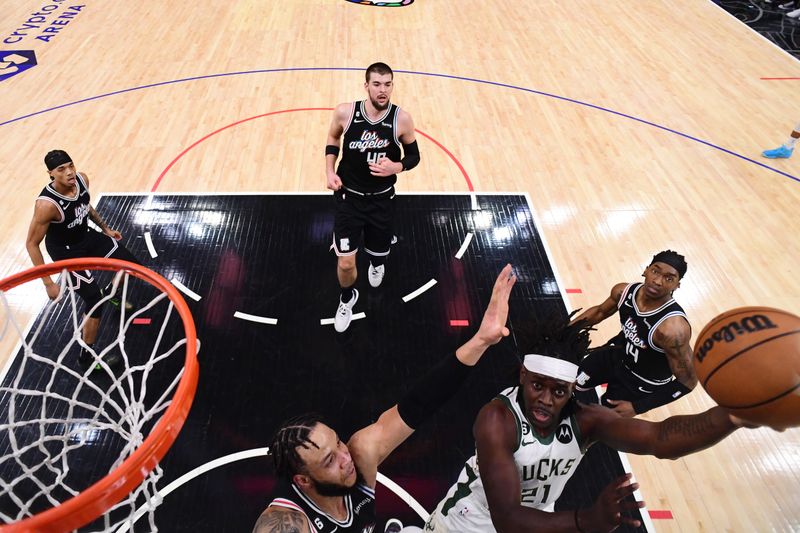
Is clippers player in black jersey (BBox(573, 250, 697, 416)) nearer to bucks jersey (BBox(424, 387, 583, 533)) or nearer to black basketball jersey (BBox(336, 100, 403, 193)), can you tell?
bucks jersey (BBox(424, 387, 583, 533))

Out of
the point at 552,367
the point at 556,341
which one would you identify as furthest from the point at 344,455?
the point at 556,341

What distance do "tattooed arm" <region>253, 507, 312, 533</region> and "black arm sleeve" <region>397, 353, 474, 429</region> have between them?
0.55 metres

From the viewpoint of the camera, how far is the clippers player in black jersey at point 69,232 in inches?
144

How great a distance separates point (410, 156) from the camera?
433 cm

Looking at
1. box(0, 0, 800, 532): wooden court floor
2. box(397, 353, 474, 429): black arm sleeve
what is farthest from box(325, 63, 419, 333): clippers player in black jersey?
box(397, 353, 474, 429): black arm sleeve

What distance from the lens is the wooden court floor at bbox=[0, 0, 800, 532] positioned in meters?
5.08

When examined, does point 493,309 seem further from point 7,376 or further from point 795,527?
point 7,376

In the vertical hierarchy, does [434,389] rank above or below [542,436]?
above

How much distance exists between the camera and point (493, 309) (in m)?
2.17

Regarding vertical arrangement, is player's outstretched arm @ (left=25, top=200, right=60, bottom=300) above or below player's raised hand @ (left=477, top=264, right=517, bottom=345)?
below

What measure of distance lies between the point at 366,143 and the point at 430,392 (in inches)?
103

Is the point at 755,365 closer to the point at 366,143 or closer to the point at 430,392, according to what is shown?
the point at 430,392

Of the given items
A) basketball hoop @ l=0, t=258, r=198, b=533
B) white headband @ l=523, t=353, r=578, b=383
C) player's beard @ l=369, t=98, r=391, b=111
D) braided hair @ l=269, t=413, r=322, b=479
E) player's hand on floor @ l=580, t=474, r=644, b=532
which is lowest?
basketball hoop @ l=0, t=258, r=198, b=533

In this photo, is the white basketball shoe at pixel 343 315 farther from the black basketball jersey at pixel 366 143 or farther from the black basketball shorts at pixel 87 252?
the black basketball shorts at pixel 87 252
